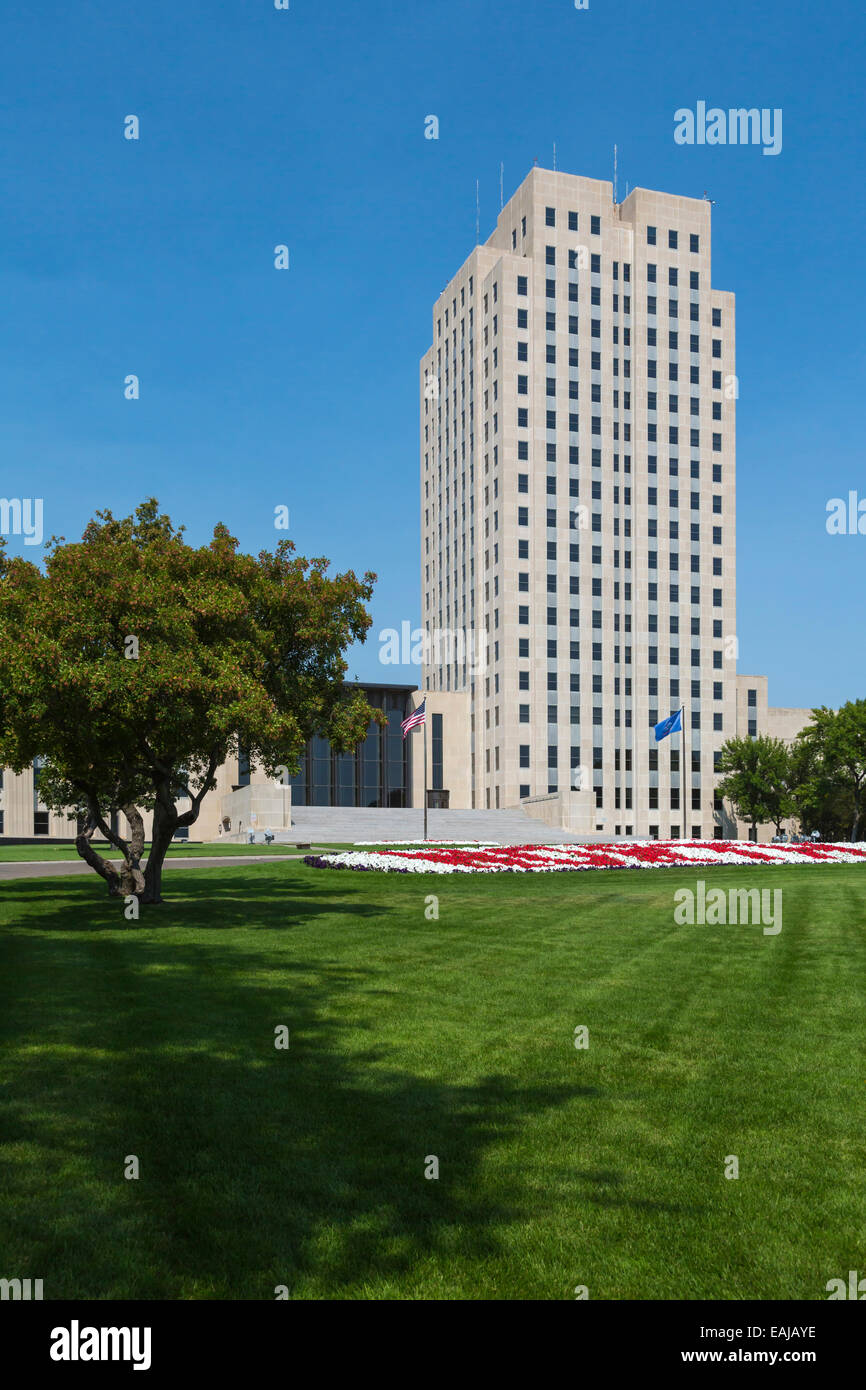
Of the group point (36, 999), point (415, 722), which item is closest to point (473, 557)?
point (415, 722)

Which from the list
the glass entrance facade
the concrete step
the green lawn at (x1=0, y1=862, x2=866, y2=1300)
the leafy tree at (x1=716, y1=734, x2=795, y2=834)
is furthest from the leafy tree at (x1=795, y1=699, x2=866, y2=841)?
the green lawn at (x1=0, y1=862, x2=866, y2=1300)

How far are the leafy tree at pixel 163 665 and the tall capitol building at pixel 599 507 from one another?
75872 mm

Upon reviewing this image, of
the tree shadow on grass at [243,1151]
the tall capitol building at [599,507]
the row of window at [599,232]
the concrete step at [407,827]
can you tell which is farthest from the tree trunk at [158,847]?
the row of window at [599,232]

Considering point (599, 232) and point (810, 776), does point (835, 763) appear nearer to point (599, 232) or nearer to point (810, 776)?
point (810, 776)

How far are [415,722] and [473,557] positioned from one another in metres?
65.5

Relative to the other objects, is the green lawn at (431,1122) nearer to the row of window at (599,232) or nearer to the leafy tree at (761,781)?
the leafy tree at (761,781)

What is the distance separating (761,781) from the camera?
95.9m

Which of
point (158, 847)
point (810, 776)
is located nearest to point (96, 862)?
point (158, 847)

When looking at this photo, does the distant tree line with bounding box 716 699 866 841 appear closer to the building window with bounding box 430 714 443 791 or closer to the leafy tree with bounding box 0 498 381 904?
the building window with bounding box 430 714 443 791

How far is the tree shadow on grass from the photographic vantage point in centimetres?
557

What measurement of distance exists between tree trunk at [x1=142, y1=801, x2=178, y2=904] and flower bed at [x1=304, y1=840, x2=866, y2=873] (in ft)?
34.5

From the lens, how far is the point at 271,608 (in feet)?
75.0

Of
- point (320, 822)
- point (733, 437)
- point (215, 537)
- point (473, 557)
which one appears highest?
point (733, 437)
